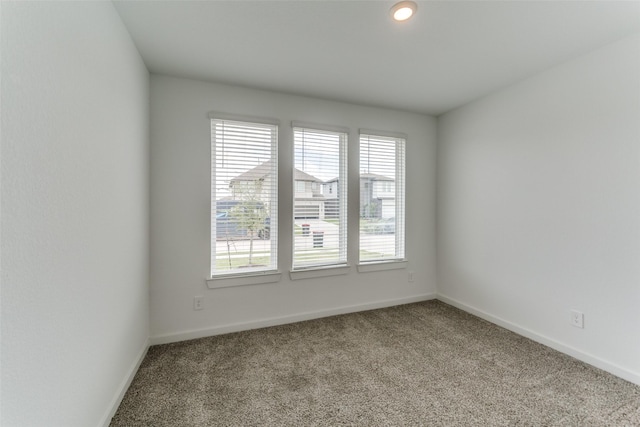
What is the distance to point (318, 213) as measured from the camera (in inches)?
121

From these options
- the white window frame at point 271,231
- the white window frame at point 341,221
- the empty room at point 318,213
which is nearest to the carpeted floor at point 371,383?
the empty room at point 318,213

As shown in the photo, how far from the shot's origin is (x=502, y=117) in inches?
111

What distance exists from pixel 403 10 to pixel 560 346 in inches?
117

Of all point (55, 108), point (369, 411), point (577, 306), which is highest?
point (55, 108)

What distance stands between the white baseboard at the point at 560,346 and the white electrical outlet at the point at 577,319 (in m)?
0.21

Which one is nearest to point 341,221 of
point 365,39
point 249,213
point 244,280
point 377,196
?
point 377,196

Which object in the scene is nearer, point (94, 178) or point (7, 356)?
point (7, 356)

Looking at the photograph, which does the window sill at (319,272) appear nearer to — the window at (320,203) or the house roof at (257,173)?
the window at (320,203)

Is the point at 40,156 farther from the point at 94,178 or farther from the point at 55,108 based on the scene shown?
the point at 94,178

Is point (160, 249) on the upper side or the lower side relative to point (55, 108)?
lower

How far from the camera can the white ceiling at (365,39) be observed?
168 cm

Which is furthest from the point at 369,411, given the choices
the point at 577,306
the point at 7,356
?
the point at 577,306

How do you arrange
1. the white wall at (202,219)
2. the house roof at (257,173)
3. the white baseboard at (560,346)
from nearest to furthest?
the white baseboard at (560,346) < the white wall at (202,219) < the house roof at (257,173)

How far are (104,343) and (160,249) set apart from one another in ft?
3.49
